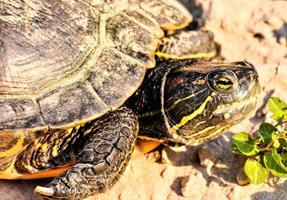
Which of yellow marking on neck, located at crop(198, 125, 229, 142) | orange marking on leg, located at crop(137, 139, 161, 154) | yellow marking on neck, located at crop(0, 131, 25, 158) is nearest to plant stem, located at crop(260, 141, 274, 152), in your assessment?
yellow marking on neck, located at crop(198, 125, 229, 142)

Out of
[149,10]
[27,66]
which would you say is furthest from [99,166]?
[149,10]

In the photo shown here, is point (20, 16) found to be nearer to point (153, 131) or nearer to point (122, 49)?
point (122, 49)

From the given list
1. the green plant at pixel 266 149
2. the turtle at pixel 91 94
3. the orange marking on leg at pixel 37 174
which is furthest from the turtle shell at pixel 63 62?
the green plant at pixel 266 149

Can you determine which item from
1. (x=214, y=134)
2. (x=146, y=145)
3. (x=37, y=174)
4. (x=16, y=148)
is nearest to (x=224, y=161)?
(x=214, y=134)

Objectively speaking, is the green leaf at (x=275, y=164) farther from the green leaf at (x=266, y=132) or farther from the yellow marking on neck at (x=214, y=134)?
the yellow marking on neck at (x=214, y=134)

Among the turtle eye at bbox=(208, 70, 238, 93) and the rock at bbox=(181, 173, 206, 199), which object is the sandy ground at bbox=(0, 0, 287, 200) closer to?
the rock at bbox=(181, 173, 206, 199)

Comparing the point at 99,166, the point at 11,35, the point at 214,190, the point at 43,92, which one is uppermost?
the point at 11,35
